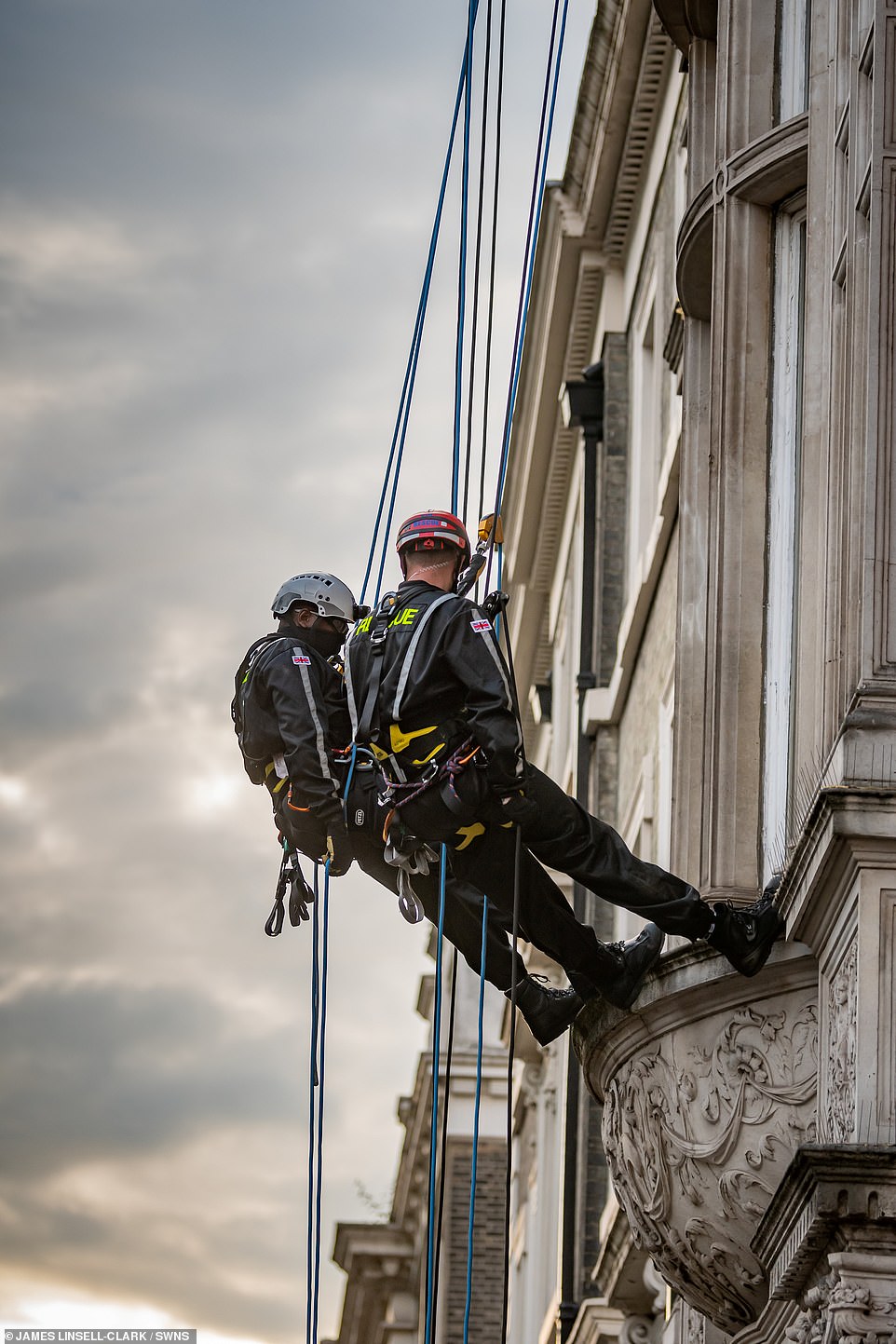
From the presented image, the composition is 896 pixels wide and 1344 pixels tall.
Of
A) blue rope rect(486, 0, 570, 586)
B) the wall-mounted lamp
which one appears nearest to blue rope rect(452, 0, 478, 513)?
blue rope rect(486, 0, 570, 586)

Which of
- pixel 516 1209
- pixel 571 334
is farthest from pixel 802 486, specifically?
pixel 516 1209

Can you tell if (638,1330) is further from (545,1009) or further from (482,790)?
(482,790)

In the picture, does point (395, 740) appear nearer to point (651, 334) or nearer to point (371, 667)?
point (371, 667)

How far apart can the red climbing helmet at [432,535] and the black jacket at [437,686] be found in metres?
0.36

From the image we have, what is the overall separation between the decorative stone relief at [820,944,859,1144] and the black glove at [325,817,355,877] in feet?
9.21

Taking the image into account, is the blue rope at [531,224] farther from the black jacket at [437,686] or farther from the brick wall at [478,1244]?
the brick wall at [478,1244]

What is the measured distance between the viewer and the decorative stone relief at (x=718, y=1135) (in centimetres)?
1280

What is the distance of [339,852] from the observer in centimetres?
1430

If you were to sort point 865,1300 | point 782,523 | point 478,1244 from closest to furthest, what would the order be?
1. point 865,1300
2. point 782,523
3. point 478,1244

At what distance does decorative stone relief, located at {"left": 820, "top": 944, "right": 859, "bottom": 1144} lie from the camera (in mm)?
11633

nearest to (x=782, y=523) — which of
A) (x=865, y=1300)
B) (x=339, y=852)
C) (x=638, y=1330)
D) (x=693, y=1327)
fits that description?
(x=339, y=852)

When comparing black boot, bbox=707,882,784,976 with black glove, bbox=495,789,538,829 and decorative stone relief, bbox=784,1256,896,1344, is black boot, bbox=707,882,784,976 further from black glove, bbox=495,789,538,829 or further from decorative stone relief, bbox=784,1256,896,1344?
decorative stone relief, bbox=784,1256,896,1344

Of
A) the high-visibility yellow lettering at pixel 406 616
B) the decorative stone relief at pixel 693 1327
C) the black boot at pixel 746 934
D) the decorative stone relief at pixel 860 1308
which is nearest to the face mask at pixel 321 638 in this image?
the high-visibility yellow lettering at pixel 406 616

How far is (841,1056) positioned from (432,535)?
3.56 metres
